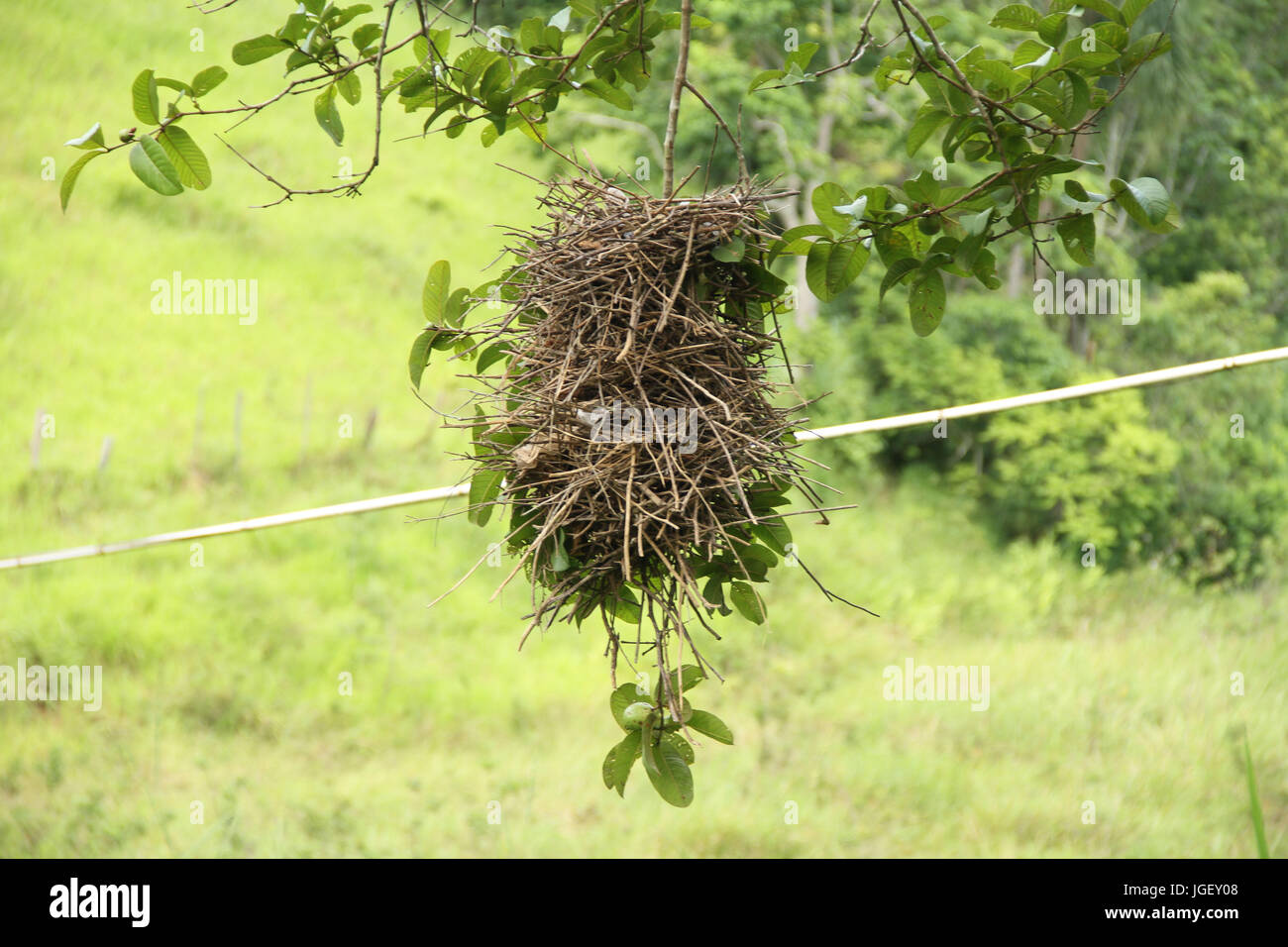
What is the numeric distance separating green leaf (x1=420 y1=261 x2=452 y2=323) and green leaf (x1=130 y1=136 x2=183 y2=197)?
1.01ft

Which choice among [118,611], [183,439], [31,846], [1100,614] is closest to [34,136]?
[183,439]

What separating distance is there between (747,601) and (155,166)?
797 millimetres

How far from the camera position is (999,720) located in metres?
5.06

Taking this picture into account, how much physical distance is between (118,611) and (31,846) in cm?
101

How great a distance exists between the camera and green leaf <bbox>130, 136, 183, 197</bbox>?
105 centimetres

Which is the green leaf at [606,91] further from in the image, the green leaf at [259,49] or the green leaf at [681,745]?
the green leaf at [681,745]

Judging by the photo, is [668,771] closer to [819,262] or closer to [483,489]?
[483,489]

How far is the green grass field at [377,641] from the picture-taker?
168 inches

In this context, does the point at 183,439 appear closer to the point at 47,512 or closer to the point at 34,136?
the point at 47,512

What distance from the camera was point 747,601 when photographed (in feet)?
3.85
